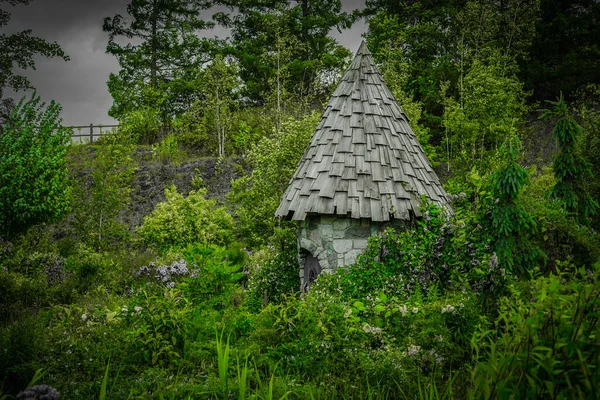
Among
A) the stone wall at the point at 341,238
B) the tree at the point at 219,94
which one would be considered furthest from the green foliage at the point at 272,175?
the tree at the point at 219,94

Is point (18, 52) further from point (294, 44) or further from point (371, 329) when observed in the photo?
point (294, 44)

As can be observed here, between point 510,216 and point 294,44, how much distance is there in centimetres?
1774

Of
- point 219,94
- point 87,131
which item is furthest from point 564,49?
point 87,131

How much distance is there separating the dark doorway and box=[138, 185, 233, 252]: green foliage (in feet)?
18.0

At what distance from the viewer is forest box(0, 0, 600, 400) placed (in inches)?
141

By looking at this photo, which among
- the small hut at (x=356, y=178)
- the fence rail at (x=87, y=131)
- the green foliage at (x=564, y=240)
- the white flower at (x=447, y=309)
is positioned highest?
the fence rail at (x=87, y=131)

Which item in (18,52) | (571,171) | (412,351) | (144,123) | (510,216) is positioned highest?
(144,123)

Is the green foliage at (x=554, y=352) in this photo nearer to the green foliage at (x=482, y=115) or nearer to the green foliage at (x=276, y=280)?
the green foliage at (x=276, y=280)

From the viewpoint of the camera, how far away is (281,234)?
30.3 feet

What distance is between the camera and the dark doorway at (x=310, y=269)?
24.5ft

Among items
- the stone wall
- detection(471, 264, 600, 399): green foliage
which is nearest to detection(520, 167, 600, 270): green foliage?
the stone wall

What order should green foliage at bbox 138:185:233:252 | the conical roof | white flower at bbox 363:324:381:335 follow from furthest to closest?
green foliage at bbox 138:185:233:252
the conical roof
white flower at bbox 363:324:381:335

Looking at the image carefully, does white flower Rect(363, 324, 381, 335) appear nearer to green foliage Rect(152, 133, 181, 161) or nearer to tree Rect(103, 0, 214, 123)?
green foliage Rect(152, 133, 181, 161)

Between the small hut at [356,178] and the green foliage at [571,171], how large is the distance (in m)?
3.33
